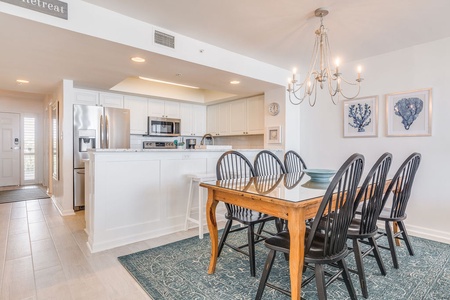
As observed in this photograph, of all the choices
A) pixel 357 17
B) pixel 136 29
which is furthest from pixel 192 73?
pixel 357 17

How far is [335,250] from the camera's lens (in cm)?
158

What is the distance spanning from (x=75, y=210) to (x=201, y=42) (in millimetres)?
3395

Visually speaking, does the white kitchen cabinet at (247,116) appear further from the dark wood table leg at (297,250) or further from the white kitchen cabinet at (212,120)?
the dark wood table leg at (297,250)

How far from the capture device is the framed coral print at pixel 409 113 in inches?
121

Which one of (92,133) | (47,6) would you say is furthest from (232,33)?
(92,133)

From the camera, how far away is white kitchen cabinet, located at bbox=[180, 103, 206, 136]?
587 cm

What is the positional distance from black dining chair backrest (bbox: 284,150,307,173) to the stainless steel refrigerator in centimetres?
297

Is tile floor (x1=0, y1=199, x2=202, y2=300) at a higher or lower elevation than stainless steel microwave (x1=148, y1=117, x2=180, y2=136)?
lower

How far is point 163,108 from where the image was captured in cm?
557

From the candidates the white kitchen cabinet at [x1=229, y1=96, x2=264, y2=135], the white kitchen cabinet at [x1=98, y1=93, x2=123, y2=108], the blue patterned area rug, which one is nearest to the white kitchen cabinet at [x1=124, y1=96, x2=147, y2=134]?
the white kitchen cabinet at [x1=98, y1=93, x2=123, y2=108]

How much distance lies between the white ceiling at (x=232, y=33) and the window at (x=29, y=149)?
3.79 metres

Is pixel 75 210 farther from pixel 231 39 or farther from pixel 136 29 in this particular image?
pixel 231 39

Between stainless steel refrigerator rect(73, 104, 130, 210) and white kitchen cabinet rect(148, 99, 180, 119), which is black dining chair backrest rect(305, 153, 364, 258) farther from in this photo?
white kitchen cabinet rect(148, 99, 180, 119)

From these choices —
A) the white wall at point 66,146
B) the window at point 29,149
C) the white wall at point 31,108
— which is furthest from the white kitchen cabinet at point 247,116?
the window at point 29,149
